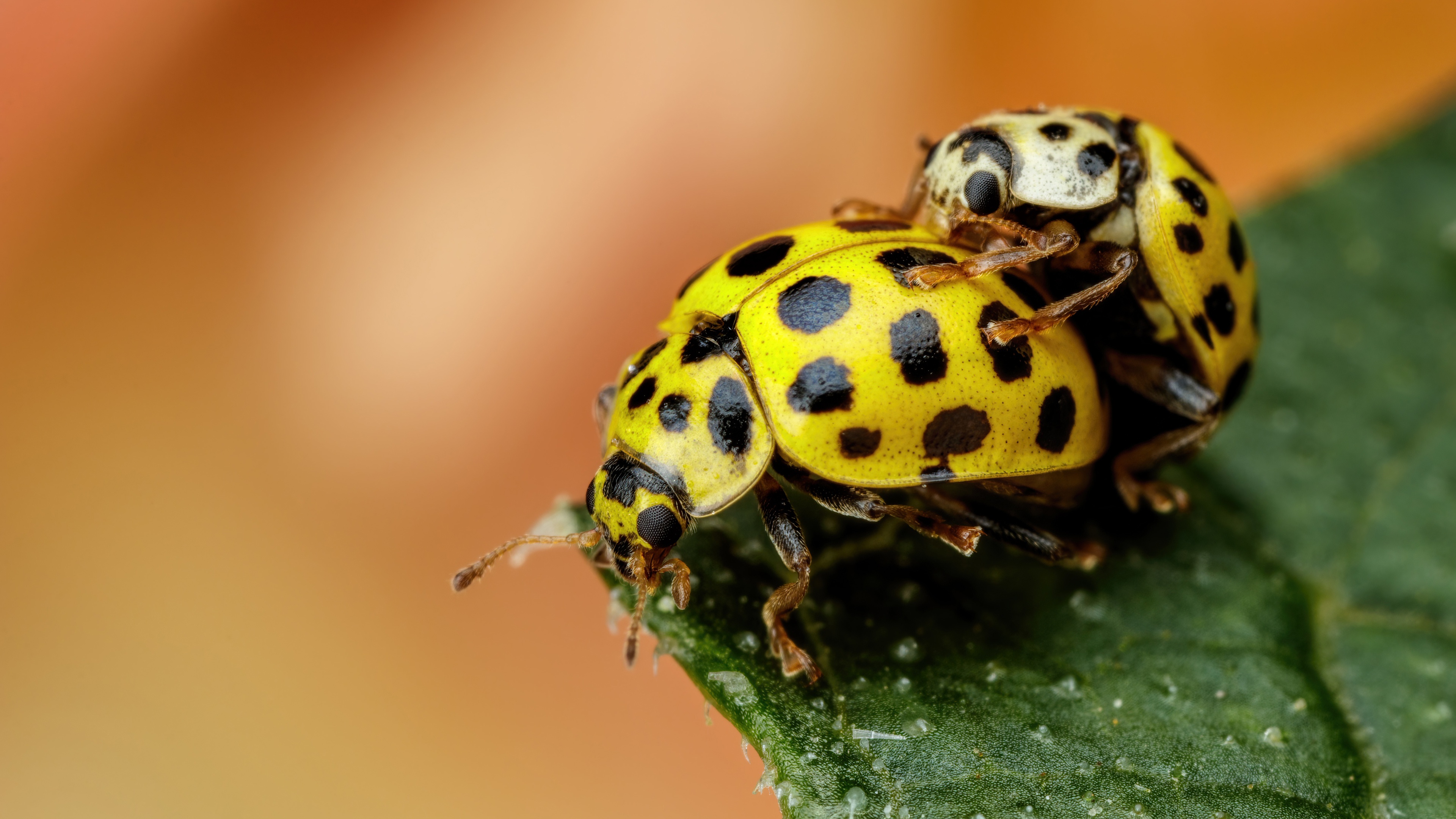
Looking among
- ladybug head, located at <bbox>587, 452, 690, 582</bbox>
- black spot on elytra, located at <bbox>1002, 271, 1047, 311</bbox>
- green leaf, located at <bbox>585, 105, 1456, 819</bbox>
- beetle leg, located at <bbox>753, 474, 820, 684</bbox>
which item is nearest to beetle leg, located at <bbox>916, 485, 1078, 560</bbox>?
green leaf, located at <bbox>585, 105, 1456, 819</bbox>

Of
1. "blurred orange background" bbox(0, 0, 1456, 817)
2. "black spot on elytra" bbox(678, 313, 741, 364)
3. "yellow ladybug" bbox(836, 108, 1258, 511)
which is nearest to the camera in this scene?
"black spot on elytra" bbox(678, 313, 741, 364)

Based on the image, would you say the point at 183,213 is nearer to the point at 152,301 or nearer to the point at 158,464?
the point at 152,301

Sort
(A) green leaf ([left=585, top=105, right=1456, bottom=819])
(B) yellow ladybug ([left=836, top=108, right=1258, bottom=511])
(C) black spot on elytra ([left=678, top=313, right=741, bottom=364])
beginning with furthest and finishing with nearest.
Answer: (B) yellow ladybug ([left=836, top=108, right=1258, bottom=511]) → (C) black spot on elytra ([left=678, top=313, right=741, bottom=364]) → (A) green leaf ([left=585, top=105, right=1456, bottom=819])

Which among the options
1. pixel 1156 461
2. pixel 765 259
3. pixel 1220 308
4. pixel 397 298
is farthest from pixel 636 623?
pixel 397 298

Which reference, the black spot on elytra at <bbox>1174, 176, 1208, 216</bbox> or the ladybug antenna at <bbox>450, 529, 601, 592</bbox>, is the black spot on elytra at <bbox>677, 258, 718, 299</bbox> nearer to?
the ladybug antenna at <bbox>450, 529, 601, 592</bbox>

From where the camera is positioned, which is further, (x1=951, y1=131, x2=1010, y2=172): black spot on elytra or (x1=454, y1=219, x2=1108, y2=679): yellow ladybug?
(x1=951, y1=131, x2=1010, y2=172): black spot on elytra

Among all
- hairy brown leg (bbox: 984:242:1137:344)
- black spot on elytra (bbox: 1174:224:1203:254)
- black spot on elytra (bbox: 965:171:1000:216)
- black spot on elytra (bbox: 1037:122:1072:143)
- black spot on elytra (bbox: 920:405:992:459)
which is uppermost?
black spot on elytra (bbox: 1037:122:1072:143)
